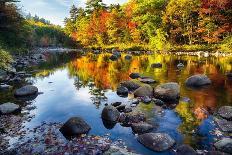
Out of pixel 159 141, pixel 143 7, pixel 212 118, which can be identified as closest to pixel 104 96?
pixel 212 118

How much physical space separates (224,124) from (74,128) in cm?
592

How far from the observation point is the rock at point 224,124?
10.9 metres

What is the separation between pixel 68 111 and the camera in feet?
46.3

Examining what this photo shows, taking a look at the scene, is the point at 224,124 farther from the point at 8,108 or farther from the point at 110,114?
the point at 8,108

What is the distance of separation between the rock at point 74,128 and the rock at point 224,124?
17.1 ft

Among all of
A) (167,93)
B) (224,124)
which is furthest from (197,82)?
(224,124)

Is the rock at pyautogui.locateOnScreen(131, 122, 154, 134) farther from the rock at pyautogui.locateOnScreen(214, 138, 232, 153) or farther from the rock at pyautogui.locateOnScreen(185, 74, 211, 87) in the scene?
the rock at pyautogui.locateOnScreen(185, 74, 211, 87)

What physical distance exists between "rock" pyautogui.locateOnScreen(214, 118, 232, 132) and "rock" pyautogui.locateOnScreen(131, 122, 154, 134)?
106 inches

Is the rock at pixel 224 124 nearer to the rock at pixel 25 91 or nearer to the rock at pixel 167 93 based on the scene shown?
the rock at pixel 167 93

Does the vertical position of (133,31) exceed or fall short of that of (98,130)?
it exceeds it

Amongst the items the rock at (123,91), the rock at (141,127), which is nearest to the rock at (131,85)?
the rock at (123,91)

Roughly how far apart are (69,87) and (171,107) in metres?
8.98

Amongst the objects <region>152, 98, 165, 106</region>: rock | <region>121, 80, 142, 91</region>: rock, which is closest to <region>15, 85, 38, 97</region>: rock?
<region>121, 80, 142, 91</region>: rock

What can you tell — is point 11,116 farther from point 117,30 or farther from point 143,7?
point 117,30
